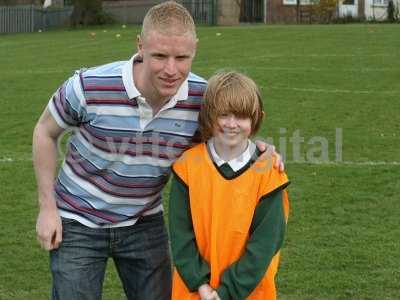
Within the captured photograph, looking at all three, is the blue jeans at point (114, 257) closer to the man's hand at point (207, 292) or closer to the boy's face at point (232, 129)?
the man's hand at point (207, 292)

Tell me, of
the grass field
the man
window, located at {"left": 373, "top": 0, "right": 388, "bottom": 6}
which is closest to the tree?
window, located at {"left": 373, "top": 0, "right": 388, "bottom": 6}

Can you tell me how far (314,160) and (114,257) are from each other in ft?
18.3

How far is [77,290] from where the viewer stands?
3.40 m

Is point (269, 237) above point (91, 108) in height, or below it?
below

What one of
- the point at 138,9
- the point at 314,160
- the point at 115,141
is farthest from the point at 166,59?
the point at 138,9

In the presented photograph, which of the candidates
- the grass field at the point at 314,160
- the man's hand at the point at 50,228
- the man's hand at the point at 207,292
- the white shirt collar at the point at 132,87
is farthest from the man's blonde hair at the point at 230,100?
the grass field at the point at 314,160

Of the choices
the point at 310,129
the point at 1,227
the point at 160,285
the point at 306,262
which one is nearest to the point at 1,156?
the point at 1,227

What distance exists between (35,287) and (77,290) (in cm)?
199

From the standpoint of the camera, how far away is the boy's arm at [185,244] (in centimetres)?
321

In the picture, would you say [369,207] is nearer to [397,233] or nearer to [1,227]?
[397,233]

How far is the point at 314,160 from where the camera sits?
8898 mm

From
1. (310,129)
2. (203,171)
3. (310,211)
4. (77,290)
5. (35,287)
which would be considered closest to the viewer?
(203,171)

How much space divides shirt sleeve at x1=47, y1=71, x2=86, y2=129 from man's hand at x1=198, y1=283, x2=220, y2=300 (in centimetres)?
84

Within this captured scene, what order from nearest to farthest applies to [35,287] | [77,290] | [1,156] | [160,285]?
[77,290] < [160,285] < [35,287] < [1,156]
